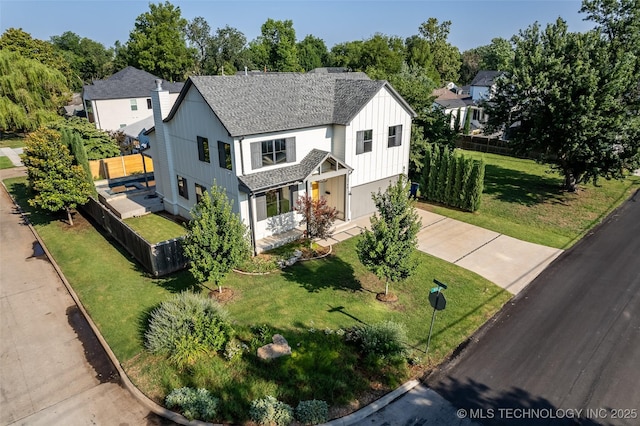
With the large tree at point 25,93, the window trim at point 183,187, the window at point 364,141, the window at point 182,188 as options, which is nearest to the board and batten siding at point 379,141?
the window at point 364,141

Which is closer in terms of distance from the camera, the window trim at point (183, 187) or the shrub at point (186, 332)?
the shrub at point (186, 332)

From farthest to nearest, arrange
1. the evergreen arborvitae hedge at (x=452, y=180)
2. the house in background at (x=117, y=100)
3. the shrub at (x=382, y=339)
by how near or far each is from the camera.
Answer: the house in background at (x=117, y=100), the evergreen arborvitae hedge at (x=452, y=180), the shrub at (x=382, y=339)

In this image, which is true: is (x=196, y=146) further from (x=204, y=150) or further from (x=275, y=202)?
(x=275, y=202)

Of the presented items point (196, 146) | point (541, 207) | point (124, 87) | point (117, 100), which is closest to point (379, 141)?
point (196, 146)

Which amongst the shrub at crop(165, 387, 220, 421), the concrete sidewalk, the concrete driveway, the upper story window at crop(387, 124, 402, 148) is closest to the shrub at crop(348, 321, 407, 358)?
the shrub at crop(165, 387, 220, 421)

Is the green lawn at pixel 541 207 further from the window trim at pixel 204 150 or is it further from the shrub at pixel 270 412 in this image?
the shrub at pixel 270 412

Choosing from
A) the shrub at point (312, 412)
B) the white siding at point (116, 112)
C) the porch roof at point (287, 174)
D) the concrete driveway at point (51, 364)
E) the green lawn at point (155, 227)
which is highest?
the white siding at point (116, 112)

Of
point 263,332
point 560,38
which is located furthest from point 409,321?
point 560,38

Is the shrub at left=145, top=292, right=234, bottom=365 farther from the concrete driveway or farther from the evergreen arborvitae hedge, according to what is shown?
the evergreen arborvitae hedge
